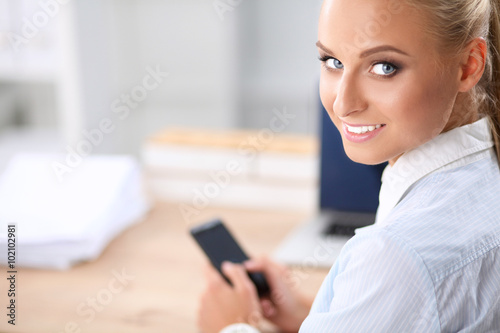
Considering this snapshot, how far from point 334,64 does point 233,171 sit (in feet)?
3.22

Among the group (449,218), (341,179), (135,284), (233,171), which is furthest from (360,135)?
(233,171)

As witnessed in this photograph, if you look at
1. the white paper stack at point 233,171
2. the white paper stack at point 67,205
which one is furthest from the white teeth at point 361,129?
the white paper stack at point 233,171

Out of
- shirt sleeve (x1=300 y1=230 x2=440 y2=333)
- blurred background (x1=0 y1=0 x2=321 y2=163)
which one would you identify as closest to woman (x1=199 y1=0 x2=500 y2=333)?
shirt sleeve (x1=300 y1=230 x2=440 y2=333)

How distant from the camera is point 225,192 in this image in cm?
154

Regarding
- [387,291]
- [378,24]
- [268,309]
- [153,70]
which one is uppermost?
[378,24]

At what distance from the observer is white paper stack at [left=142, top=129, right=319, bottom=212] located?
4.99 feet

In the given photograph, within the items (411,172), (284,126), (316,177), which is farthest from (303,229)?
(284,126)

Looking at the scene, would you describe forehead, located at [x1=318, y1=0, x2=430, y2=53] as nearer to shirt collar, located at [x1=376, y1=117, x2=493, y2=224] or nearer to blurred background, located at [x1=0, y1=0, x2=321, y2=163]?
shirt collar, located at [x1=376, y1=117, x2=493, y2=224]

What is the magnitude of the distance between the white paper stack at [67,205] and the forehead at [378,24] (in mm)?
690

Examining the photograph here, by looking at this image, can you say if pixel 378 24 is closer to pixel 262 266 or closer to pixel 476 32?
pixel 476 32

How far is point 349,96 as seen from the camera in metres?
0.56

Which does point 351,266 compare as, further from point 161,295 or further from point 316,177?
point 316,177

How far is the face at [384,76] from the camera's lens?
0.53 metres

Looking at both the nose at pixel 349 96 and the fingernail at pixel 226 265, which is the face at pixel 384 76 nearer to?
the nose at pixel 349 96
